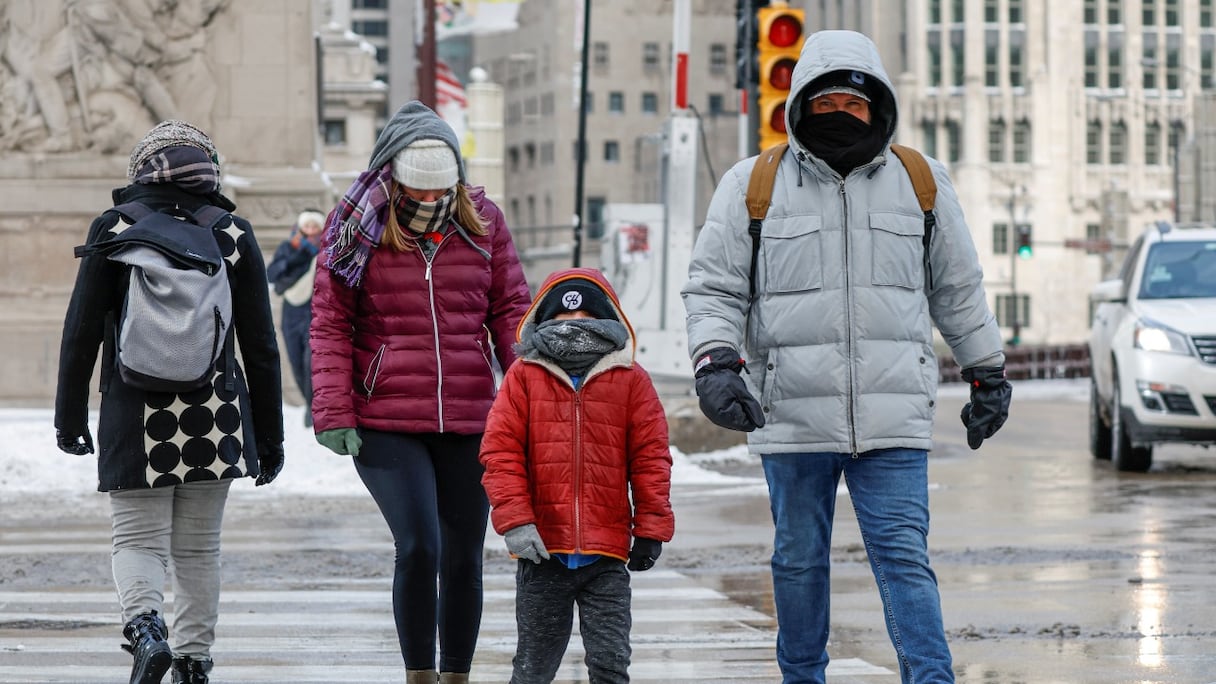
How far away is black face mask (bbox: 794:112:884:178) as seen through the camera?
20.6 ft

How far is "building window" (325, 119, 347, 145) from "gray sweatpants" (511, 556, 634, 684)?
53674 mm

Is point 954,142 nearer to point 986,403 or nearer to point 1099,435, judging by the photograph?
point 1099,435

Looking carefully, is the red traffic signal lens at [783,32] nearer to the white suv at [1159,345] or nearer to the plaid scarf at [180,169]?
the white suv at [1159,345]

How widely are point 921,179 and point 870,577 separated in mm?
4721

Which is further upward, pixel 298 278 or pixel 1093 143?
pixel 1093 143

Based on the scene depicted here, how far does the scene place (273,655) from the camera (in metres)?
8.35

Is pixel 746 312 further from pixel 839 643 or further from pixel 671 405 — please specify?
pixel 671 405

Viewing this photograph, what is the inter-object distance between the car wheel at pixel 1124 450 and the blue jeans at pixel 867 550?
11493 mm

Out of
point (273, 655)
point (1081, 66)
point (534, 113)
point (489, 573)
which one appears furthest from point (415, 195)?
point (534, 113)

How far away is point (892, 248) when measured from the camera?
628cm

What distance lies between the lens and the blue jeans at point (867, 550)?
20.3ft

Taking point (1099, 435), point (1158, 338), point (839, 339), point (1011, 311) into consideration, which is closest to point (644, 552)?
point (839, 339)

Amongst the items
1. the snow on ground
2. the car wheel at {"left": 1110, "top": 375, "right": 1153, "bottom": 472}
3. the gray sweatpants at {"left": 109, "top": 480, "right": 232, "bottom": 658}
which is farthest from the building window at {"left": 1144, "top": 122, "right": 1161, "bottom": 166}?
the gray sweatpants at {"left": 109, "top": 480, "right": 232, "bottom": 658}

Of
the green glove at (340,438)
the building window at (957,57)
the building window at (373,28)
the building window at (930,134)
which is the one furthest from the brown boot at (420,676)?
the building window at (373,28)
